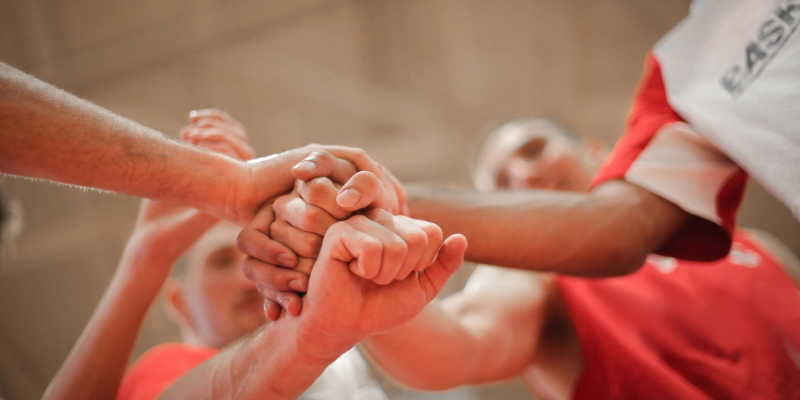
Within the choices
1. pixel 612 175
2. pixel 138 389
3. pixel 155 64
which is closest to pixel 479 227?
pixel 612 175

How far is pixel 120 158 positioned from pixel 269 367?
1.13ft

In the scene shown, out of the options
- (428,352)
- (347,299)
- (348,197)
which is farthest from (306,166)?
(428,352)

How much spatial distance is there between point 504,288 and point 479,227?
0.40m

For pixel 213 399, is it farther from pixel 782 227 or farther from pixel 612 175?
pixel 782 227

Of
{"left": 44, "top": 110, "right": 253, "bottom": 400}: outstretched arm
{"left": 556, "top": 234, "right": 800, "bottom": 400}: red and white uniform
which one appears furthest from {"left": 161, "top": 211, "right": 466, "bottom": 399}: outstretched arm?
{"left": 556, "top": 234, "right": 800, "bottom": 400}: red and white uniform

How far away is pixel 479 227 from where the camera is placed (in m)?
0.76

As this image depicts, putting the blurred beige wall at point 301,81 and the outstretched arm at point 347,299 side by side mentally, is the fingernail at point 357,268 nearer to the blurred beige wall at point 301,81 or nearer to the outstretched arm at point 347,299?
the outstretched arm at point 347,299

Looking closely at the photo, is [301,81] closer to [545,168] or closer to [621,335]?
[545,168]

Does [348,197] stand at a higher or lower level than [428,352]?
higher

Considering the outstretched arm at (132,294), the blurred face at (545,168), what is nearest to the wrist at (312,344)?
the outstretched arm at (132,294)

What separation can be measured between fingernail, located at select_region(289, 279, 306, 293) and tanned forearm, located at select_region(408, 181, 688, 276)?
262 millimetres

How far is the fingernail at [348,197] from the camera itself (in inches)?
21.1

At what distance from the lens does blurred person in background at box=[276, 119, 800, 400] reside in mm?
802

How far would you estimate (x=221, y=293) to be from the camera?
1389 millimetres
